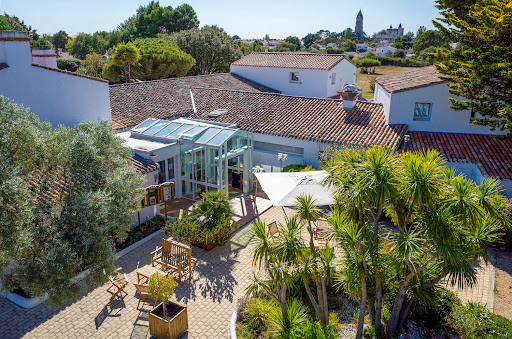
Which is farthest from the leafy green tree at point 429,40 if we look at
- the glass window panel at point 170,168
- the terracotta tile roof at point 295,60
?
the glass window panel at point 170,168

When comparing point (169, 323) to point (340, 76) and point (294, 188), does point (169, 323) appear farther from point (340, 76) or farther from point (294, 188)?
point (340, 76)

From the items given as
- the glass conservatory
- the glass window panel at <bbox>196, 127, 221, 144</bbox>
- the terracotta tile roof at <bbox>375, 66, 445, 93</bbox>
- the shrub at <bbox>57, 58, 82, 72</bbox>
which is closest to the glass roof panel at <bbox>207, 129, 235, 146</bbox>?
the glass conservatory

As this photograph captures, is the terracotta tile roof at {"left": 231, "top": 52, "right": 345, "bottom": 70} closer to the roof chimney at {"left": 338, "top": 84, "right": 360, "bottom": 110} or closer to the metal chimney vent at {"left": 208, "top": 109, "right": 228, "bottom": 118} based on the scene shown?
the roof chimney at {"left": 338, "top": 84, "right": 360, "bottom": 110}

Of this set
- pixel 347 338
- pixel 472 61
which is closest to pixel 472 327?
pixel 347 338

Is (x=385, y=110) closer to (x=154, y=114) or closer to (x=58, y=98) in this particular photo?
(x=154, y=114)

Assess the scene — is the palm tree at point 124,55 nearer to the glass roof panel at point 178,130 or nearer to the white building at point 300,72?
the white building at point 300,72

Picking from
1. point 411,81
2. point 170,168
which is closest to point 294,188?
point 170,168
